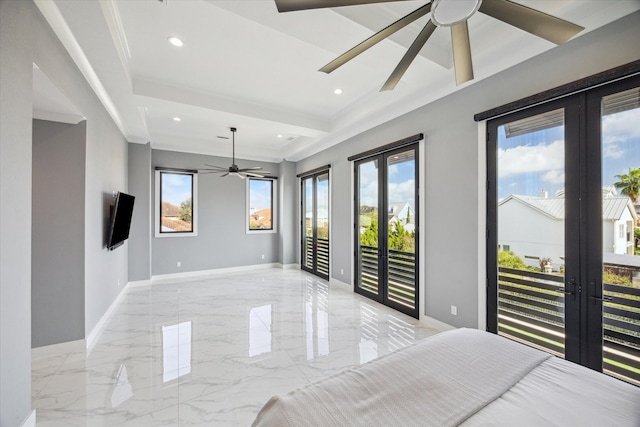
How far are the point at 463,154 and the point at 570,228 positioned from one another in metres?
1.27

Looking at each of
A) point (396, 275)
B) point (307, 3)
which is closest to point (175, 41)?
point (307, 3)

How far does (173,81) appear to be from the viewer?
3.68 meters

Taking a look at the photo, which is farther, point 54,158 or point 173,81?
point 173,81

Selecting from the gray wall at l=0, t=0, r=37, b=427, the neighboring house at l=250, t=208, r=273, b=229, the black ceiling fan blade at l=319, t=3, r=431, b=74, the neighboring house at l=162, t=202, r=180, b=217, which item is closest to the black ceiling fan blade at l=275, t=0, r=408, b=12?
the black ceiling fan blade at l=319, t=3, r=431, b=74

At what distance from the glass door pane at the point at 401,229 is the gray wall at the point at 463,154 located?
0.27 meters

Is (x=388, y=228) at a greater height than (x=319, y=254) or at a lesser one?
greater

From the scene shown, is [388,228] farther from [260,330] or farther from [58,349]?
[58,349]

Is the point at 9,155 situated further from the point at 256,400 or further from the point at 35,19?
→ the point at 256,400

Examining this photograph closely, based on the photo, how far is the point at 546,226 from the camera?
2551 millimetres

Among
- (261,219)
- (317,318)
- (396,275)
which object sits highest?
(261,219)

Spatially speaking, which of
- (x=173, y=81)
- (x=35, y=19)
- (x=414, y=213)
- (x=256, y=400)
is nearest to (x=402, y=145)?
(x=414, y=213)

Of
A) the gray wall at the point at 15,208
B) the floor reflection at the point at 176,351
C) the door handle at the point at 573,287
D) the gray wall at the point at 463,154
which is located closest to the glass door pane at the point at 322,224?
the gray wall at the point at 463,154

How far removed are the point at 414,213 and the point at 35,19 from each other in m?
4.08

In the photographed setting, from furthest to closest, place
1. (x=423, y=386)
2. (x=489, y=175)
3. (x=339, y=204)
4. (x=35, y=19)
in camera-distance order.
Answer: (x=339, y=204), (x=489, y=175), (x=35, y=19), (x=423, y=386)
